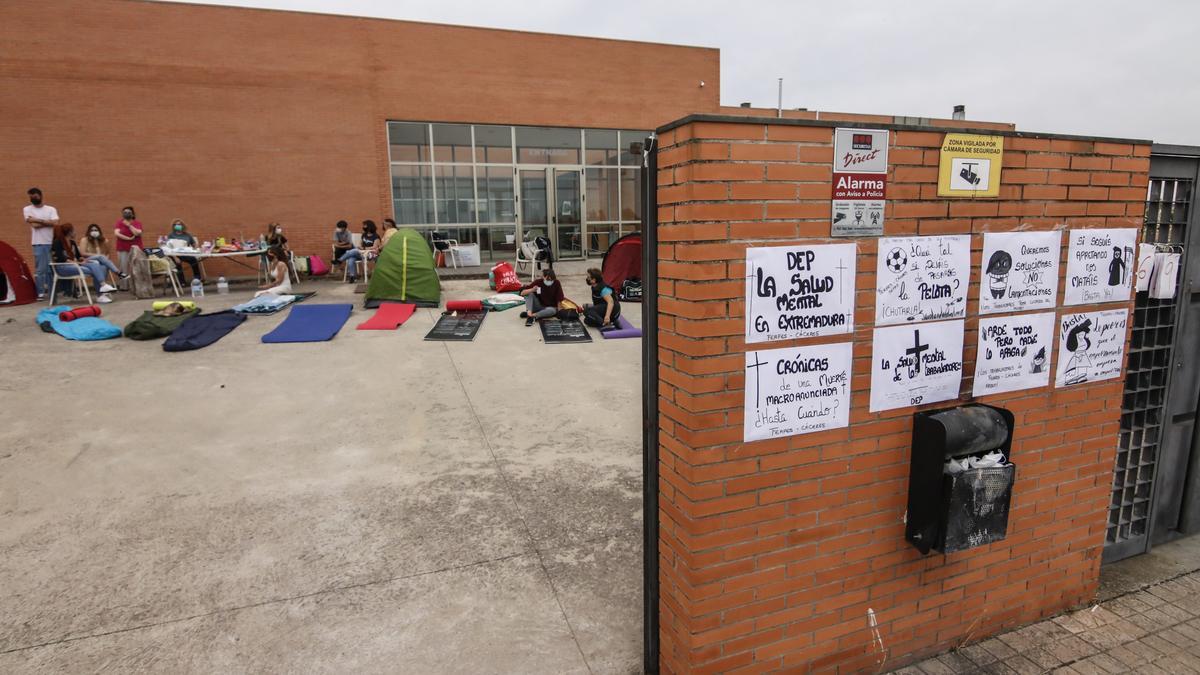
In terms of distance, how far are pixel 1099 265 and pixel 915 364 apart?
3.79ft

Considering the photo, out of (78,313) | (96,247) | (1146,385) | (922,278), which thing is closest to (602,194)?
(96,247)

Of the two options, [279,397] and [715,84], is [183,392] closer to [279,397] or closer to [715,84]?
[279,397]

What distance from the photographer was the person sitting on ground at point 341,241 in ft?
51.0

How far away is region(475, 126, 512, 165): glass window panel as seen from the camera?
673 inches

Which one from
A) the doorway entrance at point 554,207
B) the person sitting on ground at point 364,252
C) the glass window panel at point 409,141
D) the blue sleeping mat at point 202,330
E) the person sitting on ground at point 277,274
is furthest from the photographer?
the doorway entrance at point 554,207

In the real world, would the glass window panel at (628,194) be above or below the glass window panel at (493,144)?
below

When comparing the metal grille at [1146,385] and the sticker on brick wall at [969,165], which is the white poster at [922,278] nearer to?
the sticker on brick wall at [969,165]

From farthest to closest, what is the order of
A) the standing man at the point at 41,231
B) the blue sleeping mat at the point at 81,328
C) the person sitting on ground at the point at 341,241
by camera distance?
the person sitting on ground at the point at 341,241 → the standing man at the point at 41,231 → the blue sleeping mat at the point at 81,328

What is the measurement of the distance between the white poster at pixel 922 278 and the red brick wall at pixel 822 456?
0.18 ft

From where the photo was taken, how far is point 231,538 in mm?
3664

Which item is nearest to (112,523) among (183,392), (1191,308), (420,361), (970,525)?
(183,392)

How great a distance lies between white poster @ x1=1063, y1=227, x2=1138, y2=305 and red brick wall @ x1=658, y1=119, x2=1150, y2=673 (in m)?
0.08

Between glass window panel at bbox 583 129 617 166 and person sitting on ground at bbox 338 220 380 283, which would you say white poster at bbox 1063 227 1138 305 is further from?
glass window panel at bbox 583 129 617 166

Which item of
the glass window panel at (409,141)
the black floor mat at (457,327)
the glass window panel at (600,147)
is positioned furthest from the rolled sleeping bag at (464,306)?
the glass window panel at (600,147)
